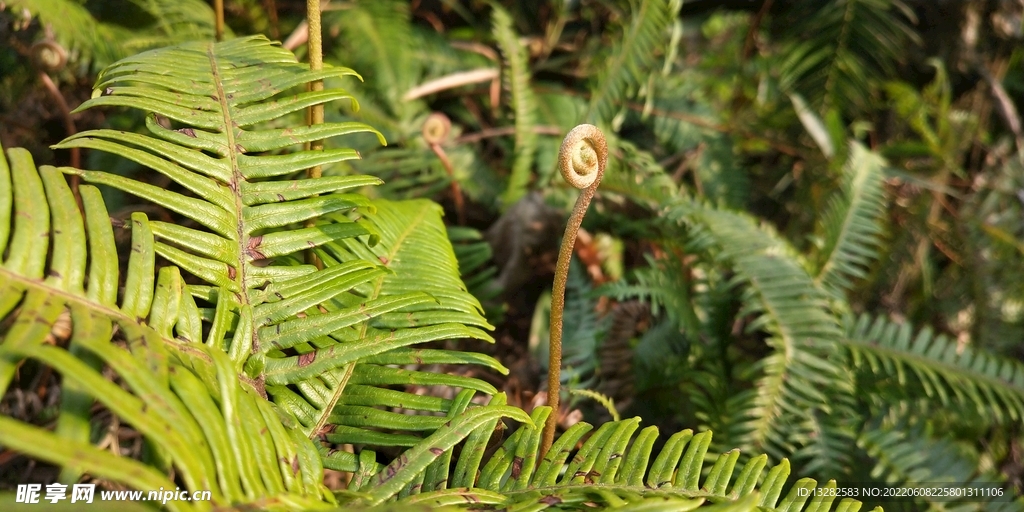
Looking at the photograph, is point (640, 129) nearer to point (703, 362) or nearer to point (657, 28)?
point (657, 28)

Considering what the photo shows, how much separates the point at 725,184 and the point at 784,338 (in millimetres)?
1032

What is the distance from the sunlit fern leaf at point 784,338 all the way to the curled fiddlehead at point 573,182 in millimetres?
667

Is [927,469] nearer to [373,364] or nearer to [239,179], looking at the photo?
[373,364]

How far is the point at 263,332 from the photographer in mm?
1025

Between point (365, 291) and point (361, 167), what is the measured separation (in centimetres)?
85

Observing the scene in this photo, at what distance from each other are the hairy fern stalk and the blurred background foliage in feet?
1.43

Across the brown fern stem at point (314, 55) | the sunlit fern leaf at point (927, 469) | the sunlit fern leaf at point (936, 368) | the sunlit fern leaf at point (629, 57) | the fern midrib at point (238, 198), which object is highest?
the sunlit fern leaf at point (629, 57)

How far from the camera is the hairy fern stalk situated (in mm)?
754

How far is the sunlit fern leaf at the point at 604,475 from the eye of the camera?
3.13ft

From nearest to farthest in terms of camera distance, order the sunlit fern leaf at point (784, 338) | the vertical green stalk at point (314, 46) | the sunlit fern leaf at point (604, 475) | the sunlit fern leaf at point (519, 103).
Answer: the sunlit fern leaf at point (604, 475)
the vertical green stalk at point (314, 46)
the sunlit fern leaf at point (784, 338)
the sunlit fern leaf at point (519, 103)

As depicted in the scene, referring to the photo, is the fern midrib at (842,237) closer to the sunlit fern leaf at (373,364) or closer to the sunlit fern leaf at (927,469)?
the sunlit fern leaf at (927,469)

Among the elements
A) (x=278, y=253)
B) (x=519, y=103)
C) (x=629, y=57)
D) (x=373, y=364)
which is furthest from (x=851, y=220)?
(x=278, y=253)

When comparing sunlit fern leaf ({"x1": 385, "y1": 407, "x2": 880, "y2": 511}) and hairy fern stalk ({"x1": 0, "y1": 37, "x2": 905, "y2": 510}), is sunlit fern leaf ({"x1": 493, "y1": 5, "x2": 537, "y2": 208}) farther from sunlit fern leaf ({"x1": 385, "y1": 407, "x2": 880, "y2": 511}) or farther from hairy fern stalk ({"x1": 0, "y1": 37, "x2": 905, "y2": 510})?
sunlit fern leaf ({"x1": 385, "y1": 407, "x2": 880, "y2": 511})

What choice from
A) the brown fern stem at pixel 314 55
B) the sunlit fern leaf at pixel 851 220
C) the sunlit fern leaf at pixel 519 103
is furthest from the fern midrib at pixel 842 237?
the brown fern stem at pixel 314 55
